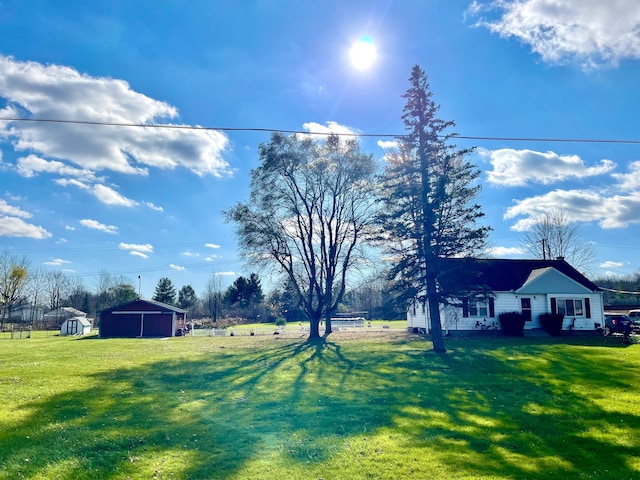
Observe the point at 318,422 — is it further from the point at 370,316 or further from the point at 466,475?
the point at 370,316

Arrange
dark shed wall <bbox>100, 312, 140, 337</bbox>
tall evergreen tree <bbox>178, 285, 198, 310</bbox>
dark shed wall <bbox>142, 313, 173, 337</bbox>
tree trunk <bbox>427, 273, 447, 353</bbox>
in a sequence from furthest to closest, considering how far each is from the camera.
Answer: tall evergreen tree <bbox>178, 285, 198, 310</bbox>
dark shed wall <bbox>142, 313, 173, 337</bbox>
dark shed wall <bbox>100, 312, 140, 337</bbox>
tree trunk <bbox>427, 273, 447, 353</bbox>

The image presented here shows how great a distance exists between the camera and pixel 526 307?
97.6ft

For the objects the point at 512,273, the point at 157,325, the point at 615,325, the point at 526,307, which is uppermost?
the point at 512,273

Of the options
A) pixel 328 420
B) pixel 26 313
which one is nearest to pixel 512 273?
pixel 328 420

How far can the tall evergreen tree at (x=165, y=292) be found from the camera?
245 ft

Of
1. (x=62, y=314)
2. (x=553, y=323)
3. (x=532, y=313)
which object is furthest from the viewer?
(x=62, y=314)

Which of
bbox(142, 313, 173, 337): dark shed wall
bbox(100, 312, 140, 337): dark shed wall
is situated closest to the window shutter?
bbox(142, 313, 173, 337): dark shed wall

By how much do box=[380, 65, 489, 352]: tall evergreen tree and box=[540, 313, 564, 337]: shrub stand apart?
36.6ft

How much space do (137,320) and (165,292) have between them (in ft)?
108

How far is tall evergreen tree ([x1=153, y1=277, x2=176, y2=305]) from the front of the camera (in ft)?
245

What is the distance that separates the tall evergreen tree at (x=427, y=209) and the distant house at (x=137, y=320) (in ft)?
102

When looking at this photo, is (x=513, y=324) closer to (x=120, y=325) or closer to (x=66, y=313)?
(x=120, y=325)

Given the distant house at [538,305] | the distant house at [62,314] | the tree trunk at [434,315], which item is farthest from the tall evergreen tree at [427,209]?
the distant house at [62,314]

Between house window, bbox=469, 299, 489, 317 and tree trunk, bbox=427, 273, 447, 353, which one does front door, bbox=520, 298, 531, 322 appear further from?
tree trunk, bbox=427, 273, 447, 353
